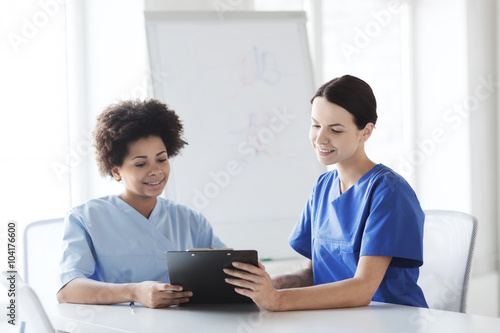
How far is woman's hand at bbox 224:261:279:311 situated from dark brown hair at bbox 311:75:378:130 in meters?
0.48

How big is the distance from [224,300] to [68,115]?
1.35 m

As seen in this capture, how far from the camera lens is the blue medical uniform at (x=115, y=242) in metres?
1.55

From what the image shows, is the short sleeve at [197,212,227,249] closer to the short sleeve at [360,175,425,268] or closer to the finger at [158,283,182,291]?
the finger at [158,283,182,291]

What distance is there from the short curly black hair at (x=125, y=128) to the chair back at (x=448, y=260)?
0.83m

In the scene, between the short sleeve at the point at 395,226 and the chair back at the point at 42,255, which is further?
the chair back at the point at 42,255

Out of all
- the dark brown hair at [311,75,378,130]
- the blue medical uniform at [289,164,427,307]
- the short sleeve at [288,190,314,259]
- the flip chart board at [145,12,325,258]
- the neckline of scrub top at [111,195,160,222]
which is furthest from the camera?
the flip chart board at [145,12,325,258]

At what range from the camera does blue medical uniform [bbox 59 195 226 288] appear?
5.07 feet

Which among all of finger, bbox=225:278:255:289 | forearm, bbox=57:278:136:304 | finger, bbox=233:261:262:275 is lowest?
forearm, bbox=57:278:136:304

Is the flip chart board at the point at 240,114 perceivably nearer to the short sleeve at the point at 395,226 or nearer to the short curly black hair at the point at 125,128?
the short curly black hair at the point at 125,128

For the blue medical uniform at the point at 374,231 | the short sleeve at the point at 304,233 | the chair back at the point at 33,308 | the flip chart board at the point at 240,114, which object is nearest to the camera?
the chair back at the point at 33,308

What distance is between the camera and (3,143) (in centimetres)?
225

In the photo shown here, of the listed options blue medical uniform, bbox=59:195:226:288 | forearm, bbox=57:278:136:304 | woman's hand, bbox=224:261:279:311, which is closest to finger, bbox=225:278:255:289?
woman's hand, bbox=224:261:279:311

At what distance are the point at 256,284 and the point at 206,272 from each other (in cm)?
12

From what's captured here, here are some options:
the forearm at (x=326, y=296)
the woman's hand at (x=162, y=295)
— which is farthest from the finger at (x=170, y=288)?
the forearm at (x=326, y=296)
